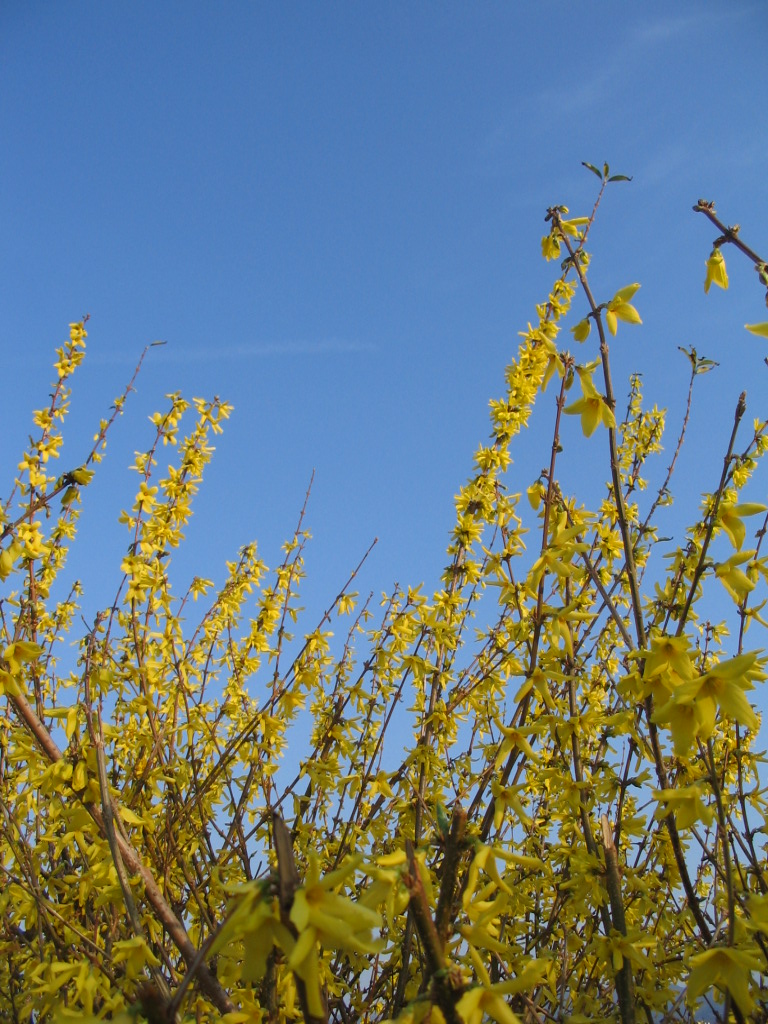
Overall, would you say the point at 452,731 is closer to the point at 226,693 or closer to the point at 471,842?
the point at 226,693

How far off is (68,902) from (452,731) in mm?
1550

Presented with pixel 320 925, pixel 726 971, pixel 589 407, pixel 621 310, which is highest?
pixel 621 310

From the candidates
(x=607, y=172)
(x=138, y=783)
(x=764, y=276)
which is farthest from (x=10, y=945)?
(x=607, y=172)

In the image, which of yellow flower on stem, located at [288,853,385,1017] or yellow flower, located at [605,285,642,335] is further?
yellow flower, located at [605,285,642,335]

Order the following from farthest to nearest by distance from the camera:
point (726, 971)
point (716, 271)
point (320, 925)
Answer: point (716, 271) < point (726, 971) < point (320, 925)

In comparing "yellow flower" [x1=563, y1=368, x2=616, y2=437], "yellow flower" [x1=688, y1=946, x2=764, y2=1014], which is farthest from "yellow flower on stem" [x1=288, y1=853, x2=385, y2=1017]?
"yellow flower" [x1=563, y1=368, x2=616, y2=437]

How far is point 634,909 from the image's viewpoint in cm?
242

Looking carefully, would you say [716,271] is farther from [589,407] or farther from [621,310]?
[589,407]

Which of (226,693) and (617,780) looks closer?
(617,780)

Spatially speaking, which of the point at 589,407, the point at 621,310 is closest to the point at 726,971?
the point at 589,407

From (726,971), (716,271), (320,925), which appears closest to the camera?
(320,925)

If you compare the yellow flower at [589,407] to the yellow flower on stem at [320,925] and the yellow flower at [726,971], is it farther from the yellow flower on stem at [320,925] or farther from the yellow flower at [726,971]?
the yellow flower on stem at [320,925]

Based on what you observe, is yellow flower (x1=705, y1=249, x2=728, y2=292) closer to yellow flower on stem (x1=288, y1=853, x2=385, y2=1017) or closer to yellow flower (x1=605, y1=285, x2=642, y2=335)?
yellow flower (x1=605, y1=285, x2=642, y2=335)

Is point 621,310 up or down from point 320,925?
up
